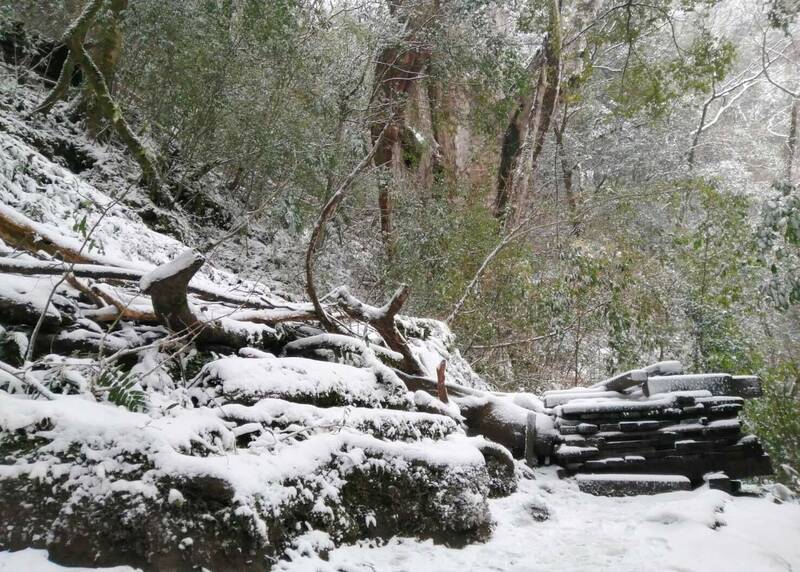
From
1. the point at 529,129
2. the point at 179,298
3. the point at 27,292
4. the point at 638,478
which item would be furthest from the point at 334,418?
the point at 529,129

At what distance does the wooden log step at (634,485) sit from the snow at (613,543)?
32 cm

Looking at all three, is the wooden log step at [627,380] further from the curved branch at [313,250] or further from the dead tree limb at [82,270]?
the dead tree limb at [82,270]

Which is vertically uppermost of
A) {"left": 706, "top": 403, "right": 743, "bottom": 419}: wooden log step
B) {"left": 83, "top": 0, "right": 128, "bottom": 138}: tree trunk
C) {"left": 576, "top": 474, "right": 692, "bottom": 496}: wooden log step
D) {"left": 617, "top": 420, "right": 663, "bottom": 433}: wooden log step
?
{"left": 83, "top": 0, "right": 128, "bottom": 138}: tree trunk

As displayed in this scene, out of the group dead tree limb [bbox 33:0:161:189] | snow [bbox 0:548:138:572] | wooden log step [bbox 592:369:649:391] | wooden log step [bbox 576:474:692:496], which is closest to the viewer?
snow [bbox 0:548:138:572]

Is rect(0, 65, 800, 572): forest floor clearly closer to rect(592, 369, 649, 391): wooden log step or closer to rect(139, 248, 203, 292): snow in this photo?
rect(139, 248, 203, 292): snow

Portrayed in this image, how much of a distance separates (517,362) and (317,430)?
7.11 meters

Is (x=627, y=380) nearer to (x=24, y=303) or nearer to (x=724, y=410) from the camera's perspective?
(x=724, y=410)

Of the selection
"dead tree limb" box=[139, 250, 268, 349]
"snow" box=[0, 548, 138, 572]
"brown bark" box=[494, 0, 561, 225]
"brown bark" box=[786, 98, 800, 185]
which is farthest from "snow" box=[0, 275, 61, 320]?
"brown bark" box=[786, 98, 800, 185]

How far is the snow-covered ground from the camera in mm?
2279

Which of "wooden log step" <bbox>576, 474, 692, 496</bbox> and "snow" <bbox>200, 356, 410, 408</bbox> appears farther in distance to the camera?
"wooden log step" <bbox>576, 474, 692, 496</bbox>

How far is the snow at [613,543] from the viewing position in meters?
2.36

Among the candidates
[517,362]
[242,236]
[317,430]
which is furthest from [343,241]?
[317,430]

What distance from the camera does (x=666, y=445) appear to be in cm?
445

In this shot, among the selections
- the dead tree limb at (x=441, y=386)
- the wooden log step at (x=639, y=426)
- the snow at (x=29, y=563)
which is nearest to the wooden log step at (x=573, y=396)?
the wooden log step at (x=639, y=426)
